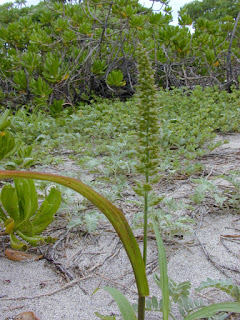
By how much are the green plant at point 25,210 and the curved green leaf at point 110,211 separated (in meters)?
0.78

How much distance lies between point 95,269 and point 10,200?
0.48 m

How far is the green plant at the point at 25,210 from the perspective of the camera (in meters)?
1.43

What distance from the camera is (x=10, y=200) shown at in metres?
1.44

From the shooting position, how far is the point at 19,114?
422cm

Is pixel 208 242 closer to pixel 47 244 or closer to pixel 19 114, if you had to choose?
pixel 47 244

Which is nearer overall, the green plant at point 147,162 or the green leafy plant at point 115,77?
the green plant at point 147,162

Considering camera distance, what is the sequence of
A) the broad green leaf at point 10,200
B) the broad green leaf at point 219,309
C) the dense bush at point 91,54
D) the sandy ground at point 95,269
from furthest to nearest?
1. the dense bush at point 91,54
2. the broad green leaf at point 10,200
3. the sandy ground at point 95,269
4. the broad green leaf at point 219,309

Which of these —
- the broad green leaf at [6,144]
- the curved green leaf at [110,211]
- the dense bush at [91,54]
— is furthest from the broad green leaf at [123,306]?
the dense bush at [91,54]

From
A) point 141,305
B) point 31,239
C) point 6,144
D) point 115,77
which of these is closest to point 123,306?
point 141,305

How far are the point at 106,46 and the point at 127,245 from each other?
565cm

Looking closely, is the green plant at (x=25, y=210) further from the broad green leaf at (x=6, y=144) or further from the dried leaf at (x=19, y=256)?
the broad green leaf at (x=6, y=144)

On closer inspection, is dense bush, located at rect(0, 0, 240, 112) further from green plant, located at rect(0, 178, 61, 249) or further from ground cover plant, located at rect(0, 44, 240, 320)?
ground cover plant, located at rect(0, 44, 240, 320)

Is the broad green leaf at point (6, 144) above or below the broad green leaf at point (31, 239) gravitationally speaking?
above

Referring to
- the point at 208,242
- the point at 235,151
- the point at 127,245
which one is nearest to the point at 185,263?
A: the point at 208,242
